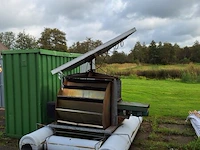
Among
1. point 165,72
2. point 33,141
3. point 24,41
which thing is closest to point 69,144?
point 33,141

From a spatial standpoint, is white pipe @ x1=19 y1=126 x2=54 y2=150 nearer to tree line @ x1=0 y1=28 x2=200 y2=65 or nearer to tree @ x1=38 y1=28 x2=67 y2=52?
tree line @ x1=0 y1=28 x2=200 y2=65

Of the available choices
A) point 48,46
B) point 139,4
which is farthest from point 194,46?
point 139,4

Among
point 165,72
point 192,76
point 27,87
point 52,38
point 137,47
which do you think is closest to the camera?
point 27,87

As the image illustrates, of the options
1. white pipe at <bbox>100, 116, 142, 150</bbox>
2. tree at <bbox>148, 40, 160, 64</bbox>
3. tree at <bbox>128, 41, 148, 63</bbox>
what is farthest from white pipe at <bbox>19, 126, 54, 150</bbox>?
tree at <bbox>148, 40, 160, 64</bbox>

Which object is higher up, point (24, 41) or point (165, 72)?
point (24, 41)

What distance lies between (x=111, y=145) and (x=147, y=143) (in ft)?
5.16

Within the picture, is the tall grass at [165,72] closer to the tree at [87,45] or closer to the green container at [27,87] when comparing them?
the tree at [87,45]

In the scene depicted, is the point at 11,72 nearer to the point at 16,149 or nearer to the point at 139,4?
the point at 16,149

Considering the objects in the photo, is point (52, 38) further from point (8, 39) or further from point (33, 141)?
point (33, 141)

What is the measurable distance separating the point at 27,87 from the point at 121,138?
8.14 ft

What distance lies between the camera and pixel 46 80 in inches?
197

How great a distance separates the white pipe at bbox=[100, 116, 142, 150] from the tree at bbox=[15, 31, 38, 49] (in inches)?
1305

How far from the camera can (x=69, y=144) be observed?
3855 millimetres

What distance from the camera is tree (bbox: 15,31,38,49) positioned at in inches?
1393
